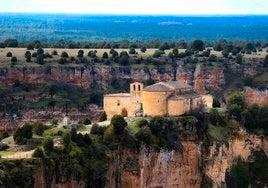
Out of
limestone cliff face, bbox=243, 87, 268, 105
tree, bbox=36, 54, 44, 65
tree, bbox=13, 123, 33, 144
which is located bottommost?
limestone cliff face, bbox=243, 87, 268, 105

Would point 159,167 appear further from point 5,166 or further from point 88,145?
point 5,166

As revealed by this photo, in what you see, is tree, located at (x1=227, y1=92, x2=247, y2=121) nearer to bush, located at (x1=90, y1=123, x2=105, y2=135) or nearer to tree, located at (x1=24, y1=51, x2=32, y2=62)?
bush, located at (x1=90, y1=123, x2=105, y2=135)

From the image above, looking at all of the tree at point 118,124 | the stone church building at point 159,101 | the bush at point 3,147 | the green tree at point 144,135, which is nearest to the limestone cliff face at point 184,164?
the green tree at point 144,135

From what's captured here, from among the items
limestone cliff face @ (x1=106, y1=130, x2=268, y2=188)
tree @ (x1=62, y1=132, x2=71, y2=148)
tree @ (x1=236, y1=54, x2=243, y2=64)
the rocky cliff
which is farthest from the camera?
tree @ (x1=236, y1=54, x2=243, y2=64)

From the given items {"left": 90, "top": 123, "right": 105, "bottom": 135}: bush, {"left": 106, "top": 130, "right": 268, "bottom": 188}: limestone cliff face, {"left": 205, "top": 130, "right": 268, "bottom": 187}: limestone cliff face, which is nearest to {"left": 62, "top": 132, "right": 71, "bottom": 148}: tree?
{"left": 106, "top": 130, "right": 268, "bottom": 188}: limestone cliff face

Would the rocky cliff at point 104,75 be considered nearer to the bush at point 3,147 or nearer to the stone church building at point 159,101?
the stone church building at point 159,101

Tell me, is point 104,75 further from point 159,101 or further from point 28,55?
point 159,101

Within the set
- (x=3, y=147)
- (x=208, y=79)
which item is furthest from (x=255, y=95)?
(x=3, y=147)

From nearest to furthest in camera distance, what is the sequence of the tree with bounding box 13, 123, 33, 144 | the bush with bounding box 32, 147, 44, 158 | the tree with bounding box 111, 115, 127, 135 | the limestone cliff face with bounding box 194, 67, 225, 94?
the bush with bounding box 32, 147, 44, 158
the tree with bounding box 13, 123, 33, 144
the tree with bounding box 111, 115, 127, 135
the limestone cliff face with bounding box 194, 67, 225, 94

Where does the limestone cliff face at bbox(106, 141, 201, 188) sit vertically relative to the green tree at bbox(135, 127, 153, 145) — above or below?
below

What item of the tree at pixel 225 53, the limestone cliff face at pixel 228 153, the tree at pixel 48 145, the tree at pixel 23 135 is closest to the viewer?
the tree at pixel 48 145
